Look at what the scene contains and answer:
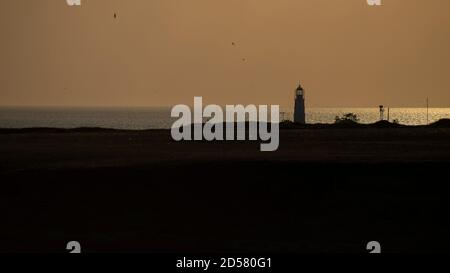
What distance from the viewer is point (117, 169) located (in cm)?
2862

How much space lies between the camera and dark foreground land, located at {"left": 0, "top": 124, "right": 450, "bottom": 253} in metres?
19.0

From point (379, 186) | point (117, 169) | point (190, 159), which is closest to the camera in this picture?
point (379, 186)

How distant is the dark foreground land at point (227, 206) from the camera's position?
19031mm

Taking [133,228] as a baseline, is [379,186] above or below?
above

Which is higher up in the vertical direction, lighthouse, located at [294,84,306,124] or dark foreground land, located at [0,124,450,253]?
lighthouse, located at [294,84,306,124]

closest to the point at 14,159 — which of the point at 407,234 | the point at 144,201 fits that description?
the point at 144,201

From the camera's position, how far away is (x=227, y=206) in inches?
887

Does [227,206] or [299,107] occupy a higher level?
[299,107]

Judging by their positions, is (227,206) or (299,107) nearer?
(227,206)

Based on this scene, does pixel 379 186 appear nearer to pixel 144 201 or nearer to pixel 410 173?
pixel 410 173

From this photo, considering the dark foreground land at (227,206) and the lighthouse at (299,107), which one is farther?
the lighthouse at (299,107)

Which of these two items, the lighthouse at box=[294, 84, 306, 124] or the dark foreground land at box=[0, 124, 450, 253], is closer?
the dark foreground land at box=[0, 124, 450, 253]

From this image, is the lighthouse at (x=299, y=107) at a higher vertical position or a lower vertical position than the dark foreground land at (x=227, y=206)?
higher
